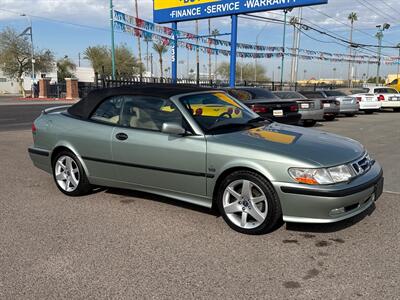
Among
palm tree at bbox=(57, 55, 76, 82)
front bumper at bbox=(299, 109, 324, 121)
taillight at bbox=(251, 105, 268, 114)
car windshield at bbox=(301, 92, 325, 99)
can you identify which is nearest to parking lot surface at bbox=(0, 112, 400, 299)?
taillight at bbox=(251, 105, 268, 114)

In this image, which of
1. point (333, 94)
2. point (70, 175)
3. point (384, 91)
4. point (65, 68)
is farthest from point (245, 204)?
point (65, 68)

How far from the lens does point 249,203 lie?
13.7 ft

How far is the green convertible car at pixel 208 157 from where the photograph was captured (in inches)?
155

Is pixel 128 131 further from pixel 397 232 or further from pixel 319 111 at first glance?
pixel 319 111

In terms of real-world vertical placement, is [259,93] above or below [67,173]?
above

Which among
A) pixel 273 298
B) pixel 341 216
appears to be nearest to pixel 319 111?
pixel 341 216

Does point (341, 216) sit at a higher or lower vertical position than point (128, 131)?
lower

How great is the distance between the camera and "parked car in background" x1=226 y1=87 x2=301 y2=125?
34.8 ft

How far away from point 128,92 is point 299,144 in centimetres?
225

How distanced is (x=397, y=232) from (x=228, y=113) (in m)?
2.31

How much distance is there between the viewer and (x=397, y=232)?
4.23 meters

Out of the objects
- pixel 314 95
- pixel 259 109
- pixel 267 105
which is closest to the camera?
pixel 259 109

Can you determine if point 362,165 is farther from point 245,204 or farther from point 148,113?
point 148,113

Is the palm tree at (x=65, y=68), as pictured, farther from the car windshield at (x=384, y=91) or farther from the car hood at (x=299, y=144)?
the car hood at (x=299, y=144)
